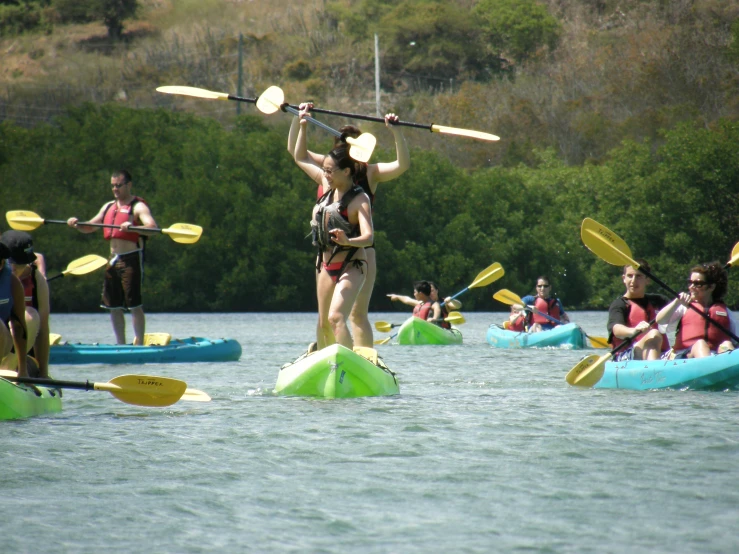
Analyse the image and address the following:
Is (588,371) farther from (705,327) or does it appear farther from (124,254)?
(124,254)

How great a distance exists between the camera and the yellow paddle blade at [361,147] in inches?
277

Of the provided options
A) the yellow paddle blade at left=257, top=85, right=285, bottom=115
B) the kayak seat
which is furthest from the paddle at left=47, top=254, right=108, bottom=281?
the yellow paddle blade at left=257, top=85, right=285, bottom=115

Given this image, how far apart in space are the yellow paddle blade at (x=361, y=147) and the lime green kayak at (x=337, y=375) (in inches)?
46.5

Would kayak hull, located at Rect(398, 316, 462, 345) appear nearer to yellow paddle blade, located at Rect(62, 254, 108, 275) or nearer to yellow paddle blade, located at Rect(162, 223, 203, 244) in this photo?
yellow paddle blade, located at Rect(162, 223, 203, 244)

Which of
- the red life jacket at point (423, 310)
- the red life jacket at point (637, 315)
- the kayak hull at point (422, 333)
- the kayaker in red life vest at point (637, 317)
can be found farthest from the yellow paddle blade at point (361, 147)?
the red life jacket at point (423, 310)

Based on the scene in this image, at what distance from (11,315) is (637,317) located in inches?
175

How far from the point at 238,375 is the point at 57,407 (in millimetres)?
2900

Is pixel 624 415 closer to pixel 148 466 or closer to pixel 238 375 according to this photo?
pixel 148 466

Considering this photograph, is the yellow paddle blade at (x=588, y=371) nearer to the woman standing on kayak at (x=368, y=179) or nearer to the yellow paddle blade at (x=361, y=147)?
the woman standing on kayak at (x=368, y=179)

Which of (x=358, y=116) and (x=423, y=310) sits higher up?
(x=358, y=116)

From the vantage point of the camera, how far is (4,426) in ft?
19.8

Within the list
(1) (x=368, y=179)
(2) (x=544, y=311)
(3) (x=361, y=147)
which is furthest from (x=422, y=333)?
(3) (x=361, y=147)

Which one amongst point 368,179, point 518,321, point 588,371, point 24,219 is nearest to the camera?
point 368,179

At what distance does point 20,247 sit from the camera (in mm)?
6547
